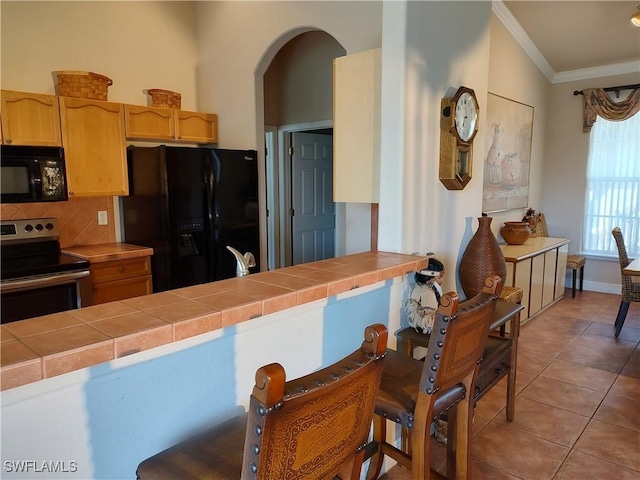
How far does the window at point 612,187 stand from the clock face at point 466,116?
3.56m

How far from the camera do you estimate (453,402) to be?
5.11 ft

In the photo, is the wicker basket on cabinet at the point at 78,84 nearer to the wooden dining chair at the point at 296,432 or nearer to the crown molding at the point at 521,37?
Answer: the wooden dining chair at the point at 296,432

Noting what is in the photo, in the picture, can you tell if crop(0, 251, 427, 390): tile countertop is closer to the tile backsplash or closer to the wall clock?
the wall clock

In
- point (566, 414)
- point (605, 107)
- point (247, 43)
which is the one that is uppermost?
point (247, 43)

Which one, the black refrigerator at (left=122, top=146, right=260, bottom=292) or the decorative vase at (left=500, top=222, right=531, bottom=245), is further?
the decorative vase at (left=500, top=222, right=531, bottom=245)

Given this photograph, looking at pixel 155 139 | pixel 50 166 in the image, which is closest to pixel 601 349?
pixel 155 139

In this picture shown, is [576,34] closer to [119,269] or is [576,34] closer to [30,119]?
[119,269]

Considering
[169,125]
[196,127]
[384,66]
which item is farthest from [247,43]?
[384,66]

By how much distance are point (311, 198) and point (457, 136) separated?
2.76 m

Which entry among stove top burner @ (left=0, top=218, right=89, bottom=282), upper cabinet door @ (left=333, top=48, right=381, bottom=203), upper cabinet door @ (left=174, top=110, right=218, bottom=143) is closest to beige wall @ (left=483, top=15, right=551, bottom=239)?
upper cabinet door @ (left=333, top=48, right=381, bottom=203)

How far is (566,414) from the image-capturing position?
268 centimetres

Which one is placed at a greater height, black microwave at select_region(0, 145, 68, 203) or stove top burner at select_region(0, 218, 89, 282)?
black microwave at select_region(0, 145, 68, 203)

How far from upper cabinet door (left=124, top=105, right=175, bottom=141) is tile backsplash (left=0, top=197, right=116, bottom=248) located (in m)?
0.61

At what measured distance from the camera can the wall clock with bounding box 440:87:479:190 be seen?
238 centimetres
